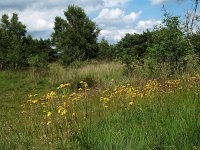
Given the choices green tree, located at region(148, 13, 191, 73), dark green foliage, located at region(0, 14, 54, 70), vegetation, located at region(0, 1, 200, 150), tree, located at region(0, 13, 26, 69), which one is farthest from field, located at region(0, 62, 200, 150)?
tree, located at region(0, 13, 26, 69)

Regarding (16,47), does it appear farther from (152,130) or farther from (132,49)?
(152,130)

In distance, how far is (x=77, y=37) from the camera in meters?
29.7

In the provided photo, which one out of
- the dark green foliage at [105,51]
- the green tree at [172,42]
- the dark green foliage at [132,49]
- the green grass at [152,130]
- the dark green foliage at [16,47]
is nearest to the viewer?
the green grass at [152,130]

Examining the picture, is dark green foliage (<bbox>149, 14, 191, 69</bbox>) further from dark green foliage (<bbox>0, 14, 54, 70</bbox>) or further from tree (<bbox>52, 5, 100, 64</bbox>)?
tree (<bbox>52, 5, 100, 64</bbox>)

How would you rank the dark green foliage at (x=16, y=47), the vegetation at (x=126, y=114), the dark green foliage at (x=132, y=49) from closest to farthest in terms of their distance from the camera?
the vegetation at (x=126, y=114) < the dark green foliage at (x=132, y=49) < the dark green foliage at (x=16, y=47)

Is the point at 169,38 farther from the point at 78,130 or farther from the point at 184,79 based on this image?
the point at 78,130

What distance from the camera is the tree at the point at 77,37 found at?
29141 millimetres

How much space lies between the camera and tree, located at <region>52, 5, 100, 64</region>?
2914cm

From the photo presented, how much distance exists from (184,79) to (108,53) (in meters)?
23.8

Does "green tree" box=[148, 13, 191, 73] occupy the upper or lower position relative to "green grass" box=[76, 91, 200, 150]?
upper

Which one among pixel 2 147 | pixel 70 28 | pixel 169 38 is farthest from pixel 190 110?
pixel 70 28

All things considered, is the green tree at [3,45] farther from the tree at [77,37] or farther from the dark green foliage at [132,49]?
the dark green foliage at [132,49]

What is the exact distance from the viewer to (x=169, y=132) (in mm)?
4039

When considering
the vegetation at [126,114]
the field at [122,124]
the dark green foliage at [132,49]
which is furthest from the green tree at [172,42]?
the field at [122,124]
